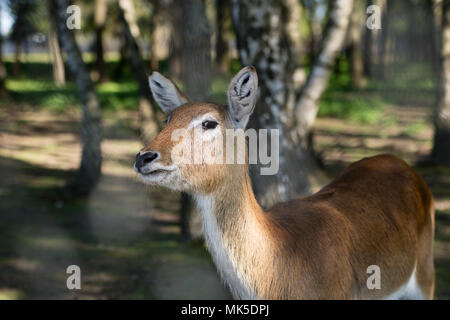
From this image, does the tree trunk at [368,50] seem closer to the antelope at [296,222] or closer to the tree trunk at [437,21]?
the tree trunk at [437,21]

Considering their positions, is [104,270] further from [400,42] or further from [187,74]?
[400,42]

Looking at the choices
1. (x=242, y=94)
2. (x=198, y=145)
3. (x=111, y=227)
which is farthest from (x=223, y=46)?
(x=198, y=145)

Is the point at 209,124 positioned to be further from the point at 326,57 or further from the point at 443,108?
the point at 443,108

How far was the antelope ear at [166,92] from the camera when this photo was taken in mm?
3840

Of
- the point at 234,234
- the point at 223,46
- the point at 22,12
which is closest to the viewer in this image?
the point at 234,234

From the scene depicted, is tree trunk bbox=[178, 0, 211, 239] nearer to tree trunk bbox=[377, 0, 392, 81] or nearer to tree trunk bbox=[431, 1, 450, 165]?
tree trunk bbox=[431, 1, 450, 165]

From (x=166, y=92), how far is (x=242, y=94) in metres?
0.66

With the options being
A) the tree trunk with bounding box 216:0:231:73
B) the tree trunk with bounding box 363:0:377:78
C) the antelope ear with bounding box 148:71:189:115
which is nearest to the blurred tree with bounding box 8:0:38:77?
the antelope ear with bounding box 148:71:189:115

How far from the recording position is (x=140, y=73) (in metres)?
9.66

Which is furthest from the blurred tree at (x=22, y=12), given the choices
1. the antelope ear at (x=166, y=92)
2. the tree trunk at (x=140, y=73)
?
the antelope ear at (x=166, y=92)

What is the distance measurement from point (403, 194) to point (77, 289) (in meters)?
4.09

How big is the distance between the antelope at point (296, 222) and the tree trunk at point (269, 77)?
166 centimetres

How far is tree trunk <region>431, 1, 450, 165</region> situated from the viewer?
446 inches

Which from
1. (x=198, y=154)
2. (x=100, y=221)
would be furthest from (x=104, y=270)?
(x=198, y=154)
